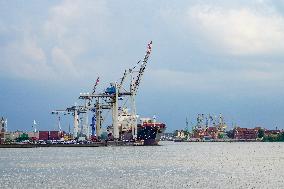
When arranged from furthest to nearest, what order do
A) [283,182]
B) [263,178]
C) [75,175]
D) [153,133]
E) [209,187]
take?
[153,133], [75,175], [263,178], [283,182], [209,187]

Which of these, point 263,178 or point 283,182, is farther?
point 263,178

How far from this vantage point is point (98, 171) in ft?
266

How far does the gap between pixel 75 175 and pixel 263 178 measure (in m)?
21.6

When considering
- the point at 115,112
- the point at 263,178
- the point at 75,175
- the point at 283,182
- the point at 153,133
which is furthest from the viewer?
the point at 153,133

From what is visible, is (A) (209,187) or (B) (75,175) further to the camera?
(B) (75,175)

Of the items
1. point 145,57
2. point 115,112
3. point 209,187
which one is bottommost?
point 209,187

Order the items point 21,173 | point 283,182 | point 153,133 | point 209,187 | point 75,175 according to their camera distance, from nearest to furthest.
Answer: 1. point 209,187
2. point 283,182
3. point 75,175
4. point 21,173
5. point 153,133

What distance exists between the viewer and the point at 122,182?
6475cm

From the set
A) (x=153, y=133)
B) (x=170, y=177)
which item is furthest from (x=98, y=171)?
(x=153, y=133)

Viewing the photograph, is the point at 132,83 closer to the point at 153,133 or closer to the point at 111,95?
the point at 111,95

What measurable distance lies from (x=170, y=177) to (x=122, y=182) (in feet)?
25.6

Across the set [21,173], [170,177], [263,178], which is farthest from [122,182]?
[21,173]

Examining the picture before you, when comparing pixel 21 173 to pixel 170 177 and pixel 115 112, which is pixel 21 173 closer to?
pixel 170 177

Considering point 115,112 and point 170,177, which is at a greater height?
point 115,112
